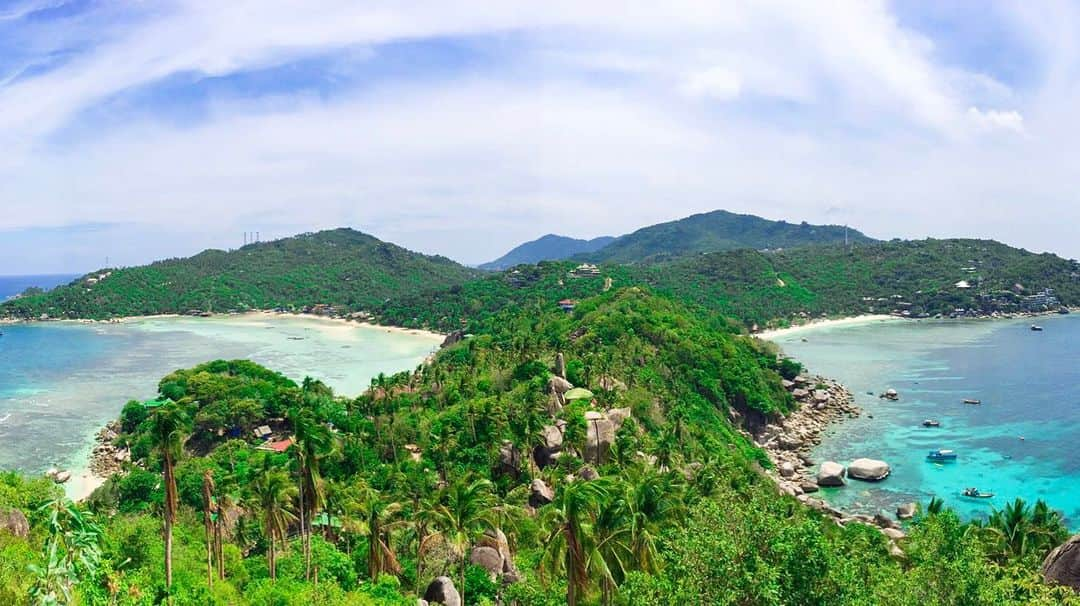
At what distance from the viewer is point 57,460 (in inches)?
2224

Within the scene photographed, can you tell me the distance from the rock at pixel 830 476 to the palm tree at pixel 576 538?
40.7 metres

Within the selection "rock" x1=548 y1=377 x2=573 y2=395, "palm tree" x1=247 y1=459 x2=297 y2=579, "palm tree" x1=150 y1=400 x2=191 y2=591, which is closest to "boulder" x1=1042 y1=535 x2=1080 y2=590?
"palm tree" x1=247 y1=459 x2=297 y2=579

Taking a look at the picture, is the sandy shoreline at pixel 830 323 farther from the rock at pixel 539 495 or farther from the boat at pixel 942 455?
the rock at pixel 539 495

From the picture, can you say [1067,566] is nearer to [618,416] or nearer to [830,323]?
[618,416]

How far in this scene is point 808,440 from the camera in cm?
6406

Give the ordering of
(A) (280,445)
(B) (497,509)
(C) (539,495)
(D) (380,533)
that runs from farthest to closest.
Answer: (A) (280,445) < (C) (539,495) < (B) (497,509) < (D) (380,533)

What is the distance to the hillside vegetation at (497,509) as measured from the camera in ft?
45.8

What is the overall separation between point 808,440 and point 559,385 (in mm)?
28804

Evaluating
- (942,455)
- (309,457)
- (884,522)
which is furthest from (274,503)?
(942,455)

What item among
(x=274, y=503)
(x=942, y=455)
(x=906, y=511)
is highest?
(x=274, y=503)

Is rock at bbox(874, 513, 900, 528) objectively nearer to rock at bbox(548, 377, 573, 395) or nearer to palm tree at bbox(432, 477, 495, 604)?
rock at bbox(548, 377, 573, 395)

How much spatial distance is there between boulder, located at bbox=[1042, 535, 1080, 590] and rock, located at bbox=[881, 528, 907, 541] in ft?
65.9

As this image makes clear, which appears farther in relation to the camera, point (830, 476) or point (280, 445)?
point (280, 445)

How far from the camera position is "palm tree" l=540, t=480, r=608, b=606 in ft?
56.0
